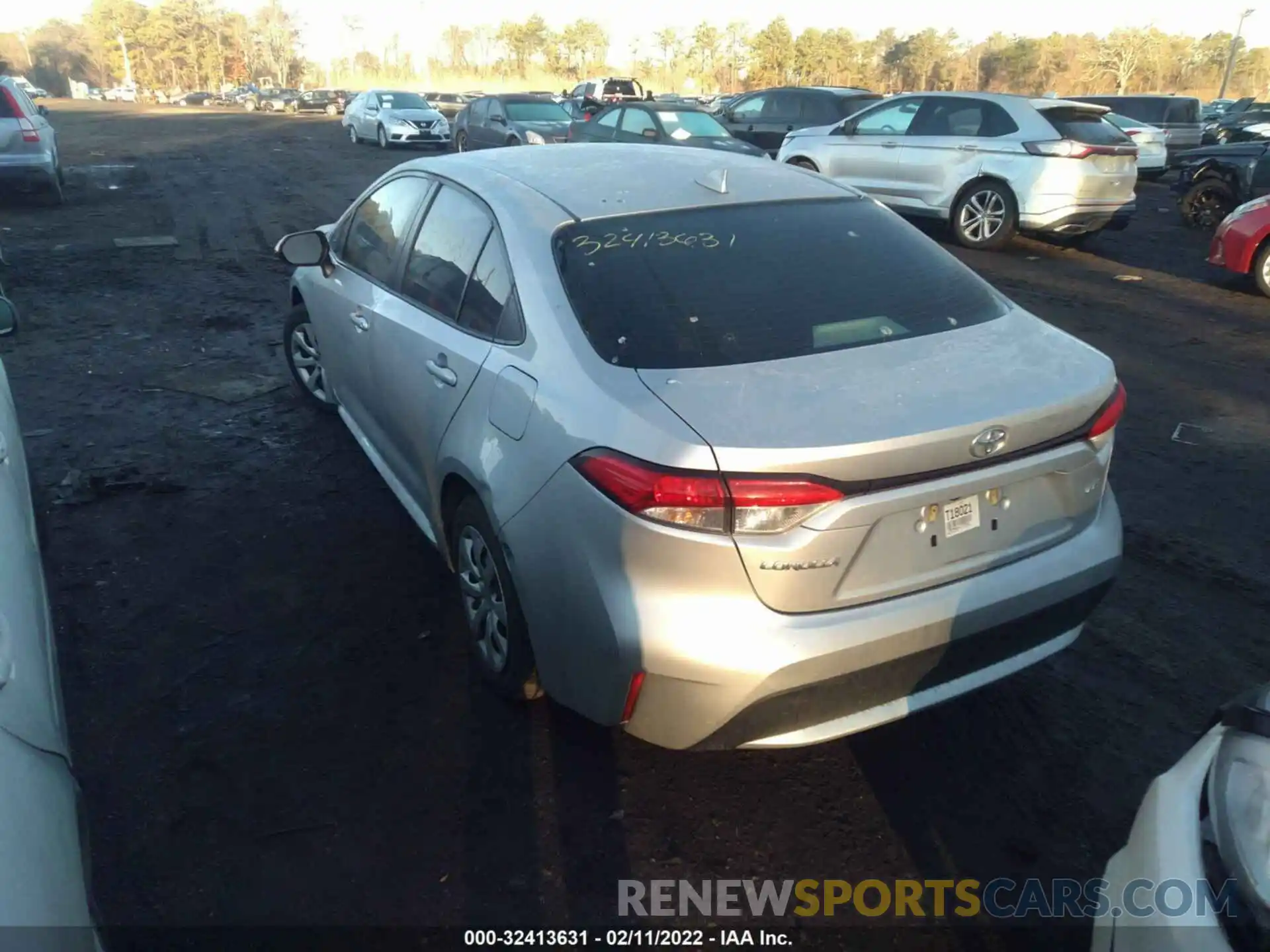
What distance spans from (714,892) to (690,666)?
2.30 ft

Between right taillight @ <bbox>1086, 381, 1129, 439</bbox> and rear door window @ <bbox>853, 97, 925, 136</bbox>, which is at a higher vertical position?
rear door window @ <bbox>853, 97, 925, 136</bbox>

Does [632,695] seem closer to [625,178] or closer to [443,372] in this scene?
[443,372]

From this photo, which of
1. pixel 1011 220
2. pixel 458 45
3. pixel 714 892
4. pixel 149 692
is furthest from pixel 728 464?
pixel 458 45

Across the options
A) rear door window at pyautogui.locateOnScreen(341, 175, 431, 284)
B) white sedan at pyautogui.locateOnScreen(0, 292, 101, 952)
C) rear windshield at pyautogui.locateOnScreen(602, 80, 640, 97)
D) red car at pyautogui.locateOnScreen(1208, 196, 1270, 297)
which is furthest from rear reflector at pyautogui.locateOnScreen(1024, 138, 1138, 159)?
rear windshield at pyautogui.locateOnScreen(602, 80, 640, 97)

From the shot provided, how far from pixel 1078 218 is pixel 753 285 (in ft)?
29.9

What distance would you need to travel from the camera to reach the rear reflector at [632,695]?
250cm

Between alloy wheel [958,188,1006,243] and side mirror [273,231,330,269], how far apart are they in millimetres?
8666

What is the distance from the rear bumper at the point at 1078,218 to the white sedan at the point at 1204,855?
9884 millimetres

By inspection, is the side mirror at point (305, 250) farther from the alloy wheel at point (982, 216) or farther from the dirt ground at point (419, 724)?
the alloy wheel at point (982, 216)

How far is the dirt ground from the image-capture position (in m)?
→ 2.69

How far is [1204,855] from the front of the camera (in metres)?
1.64

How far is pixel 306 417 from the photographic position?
5.89 m

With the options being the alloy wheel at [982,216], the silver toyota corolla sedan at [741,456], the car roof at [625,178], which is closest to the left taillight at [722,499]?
the silver toyota corolla sedan at [741,456]

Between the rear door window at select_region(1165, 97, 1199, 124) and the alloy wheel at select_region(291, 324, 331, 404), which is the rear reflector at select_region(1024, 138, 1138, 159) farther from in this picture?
the rear door window at select_region(1165, 97, 1199, 124)
